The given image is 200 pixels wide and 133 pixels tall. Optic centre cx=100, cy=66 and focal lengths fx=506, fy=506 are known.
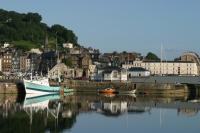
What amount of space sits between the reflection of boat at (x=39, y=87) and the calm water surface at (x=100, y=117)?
12855 millimetres

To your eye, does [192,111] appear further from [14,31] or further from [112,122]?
[14,31]

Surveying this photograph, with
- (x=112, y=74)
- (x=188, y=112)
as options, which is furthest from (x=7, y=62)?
(x=188, y=112)

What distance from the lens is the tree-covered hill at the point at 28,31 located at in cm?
16685

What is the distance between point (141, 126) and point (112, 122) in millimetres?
3026

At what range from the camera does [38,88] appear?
225 ft

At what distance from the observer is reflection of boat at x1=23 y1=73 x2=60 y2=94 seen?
220 feet

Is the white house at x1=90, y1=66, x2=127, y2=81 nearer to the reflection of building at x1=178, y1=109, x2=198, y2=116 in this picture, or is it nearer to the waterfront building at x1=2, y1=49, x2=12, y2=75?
the reflection of building at x1=178, y1=109, x2=198, y2=116

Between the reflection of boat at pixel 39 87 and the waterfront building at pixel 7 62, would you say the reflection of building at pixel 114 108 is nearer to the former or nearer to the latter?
the reflection of boat at pixel 39 87

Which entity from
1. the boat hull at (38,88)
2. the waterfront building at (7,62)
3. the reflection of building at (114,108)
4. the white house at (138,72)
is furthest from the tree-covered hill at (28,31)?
the reflection of building at (114,108)

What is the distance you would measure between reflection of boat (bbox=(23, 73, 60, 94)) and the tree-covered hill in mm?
79113

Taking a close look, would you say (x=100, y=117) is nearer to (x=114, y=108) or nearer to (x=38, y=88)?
(x=114, y=108)

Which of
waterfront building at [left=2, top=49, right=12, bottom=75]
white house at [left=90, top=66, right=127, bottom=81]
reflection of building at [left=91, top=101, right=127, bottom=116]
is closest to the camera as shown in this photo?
reflection of building at [left=91, top=101, right=127, bottom=116]

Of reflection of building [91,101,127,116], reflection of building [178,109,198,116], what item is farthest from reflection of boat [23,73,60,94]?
reflection of building [178,109,198,116]

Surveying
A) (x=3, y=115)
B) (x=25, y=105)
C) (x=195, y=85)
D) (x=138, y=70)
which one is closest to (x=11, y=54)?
(x=138, y=70)
